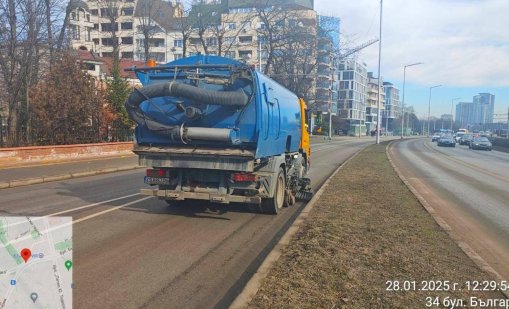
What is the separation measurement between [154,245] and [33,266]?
408 centimetres

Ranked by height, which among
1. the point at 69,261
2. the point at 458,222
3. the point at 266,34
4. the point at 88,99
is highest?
Result: the point at 266,34

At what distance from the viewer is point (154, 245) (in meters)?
6.75

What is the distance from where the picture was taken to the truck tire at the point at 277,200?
9.47 metres

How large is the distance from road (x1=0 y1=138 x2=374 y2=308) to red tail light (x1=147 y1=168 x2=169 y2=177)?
2.78 ft

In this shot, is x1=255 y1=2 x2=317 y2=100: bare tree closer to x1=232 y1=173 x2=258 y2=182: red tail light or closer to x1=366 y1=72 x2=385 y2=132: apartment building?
x1=232 y1=173 x2=258 y2=182: red tail light

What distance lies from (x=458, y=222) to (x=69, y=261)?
8410mm

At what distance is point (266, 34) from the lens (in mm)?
47031

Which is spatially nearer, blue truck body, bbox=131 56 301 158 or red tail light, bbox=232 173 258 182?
blue truck body, bbox=131 56 301 158

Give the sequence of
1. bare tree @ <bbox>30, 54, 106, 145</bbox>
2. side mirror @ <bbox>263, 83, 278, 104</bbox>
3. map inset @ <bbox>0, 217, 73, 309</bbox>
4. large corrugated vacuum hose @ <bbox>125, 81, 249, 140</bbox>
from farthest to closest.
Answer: bare tree @ <bbox>30, 54, 106, 145</bbox> < side mirror @ <bbox>263, 83, 278, 104</bbox> < large corrugated vacuum hose @ <bbox>125, 81, 249, 140</bbox> < map inset @ <bbox>0, 217, 73, 309</bbox>

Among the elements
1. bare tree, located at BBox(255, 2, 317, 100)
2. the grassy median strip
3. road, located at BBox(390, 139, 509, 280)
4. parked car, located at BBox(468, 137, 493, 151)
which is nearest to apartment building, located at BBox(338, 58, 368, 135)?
parked car, located at BBox(468, 137, 493, 151)

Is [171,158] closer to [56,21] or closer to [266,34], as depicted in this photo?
[56,21]

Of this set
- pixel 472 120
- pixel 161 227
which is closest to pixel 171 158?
pixel 161 227

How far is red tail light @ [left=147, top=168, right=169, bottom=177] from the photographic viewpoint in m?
8.90

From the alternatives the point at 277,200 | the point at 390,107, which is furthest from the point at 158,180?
the point at 390,107
